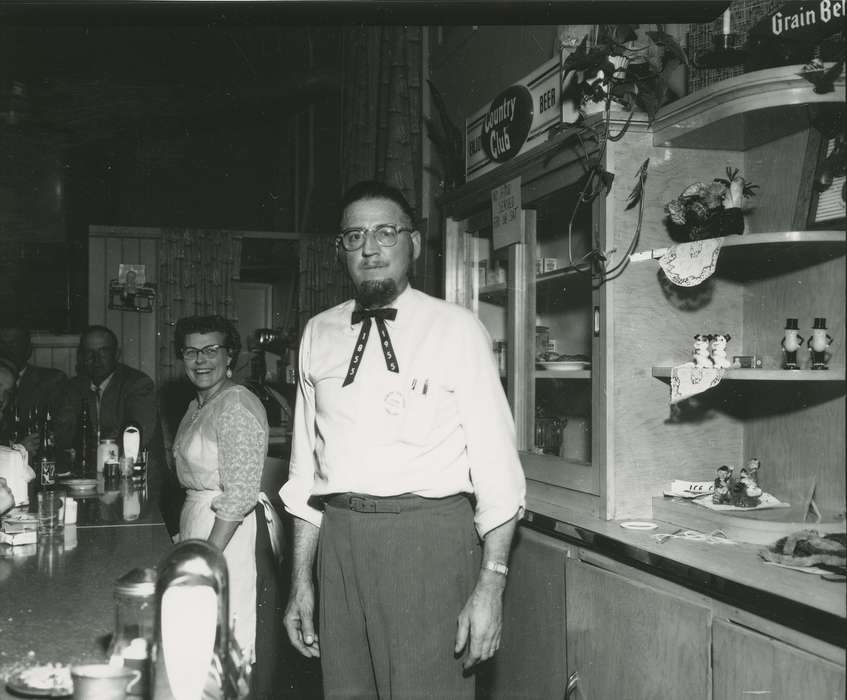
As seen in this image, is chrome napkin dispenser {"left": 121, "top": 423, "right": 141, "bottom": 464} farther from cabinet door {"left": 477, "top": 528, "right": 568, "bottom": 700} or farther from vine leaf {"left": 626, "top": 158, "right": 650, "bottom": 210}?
vine leaf {"left": 626, "top": 158, "right": 650, "bottom": 210}

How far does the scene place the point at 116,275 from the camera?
6219 millimetres

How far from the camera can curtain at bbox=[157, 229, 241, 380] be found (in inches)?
243

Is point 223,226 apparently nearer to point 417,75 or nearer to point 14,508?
point 417,75

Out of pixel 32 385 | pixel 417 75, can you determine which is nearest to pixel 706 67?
pixel 417 75

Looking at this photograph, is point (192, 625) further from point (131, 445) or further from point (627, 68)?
point (131, 445)

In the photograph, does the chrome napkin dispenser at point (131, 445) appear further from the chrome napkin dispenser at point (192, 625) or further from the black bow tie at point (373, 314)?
the chrome napkin dispenser at point (192, 625)

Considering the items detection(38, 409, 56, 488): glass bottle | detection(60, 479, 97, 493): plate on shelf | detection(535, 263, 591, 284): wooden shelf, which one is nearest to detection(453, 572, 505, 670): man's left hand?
detection(535, 263, 591, 284): wooden shelf

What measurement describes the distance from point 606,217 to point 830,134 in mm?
609

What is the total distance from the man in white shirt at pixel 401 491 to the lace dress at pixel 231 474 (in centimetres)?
60

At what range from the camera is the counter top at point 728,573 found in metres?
1.49

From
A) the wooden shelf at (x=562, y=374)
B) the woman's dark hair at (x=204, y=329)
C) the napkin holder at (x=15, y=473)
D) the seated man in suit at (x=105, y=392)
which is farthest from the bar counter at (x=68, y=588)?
the seated man in suit at (x=105, y=392)

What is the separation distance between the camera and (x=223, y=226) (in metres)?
8.59

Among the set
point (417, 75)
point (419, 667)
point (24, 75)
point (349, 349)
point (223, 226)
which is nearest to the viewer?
point (419, 667)

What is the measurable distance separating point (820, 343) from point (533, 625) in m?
1.24
